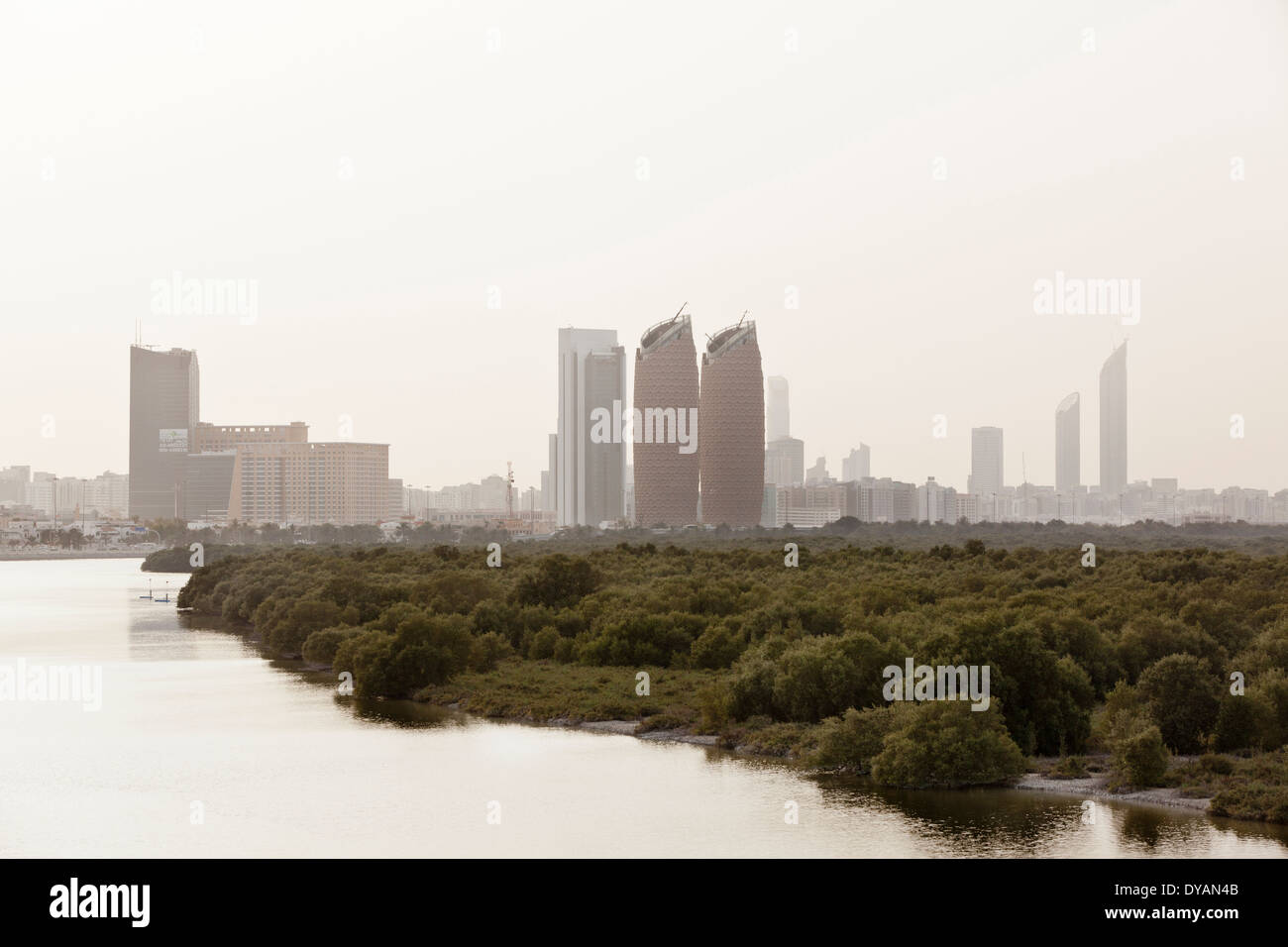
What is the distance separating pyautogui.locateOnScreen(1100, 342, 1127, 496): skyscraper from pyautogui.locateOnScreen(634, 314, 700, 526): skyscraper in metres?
48.9

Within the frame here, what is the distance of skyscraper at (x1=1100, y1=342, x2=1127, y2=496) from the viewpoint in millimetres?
62062

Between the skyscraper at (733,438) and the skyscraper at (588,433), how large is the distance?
25.5 meters

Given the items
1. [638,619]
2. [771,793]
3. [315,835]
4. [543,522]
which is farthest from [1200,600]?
[543,522]

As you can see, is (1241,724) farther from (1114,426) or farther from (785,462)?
(785,462)

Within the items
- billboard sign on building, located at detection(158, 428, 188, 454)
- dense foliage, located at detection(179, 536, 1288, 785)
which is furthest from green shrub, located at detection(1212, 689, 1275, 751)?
billboard sign on building, located at detection(158, 428, 188, 454)

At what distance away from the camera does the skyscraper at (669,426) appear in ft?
428

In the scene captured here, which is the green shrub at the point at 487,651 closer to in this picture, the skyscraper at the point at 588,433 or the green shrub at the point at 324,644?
the green shrub at the point at 324,644

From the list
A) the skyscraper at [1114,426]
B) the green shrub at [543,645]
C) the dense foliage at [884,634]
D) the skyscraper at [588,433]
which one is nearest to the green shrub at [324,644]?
the dense foliage at [884,634]

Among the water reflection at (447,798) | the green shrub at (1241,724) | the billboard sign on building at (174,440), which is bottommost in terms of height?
the water reflection at (447,798)

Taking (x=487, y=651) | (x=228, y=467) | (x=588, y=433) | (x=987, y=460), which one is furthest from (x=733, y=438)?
(x=487, y=651)

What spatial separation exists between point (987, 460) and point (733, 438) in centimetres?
2556

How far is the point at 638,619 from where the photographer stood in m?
34.3
